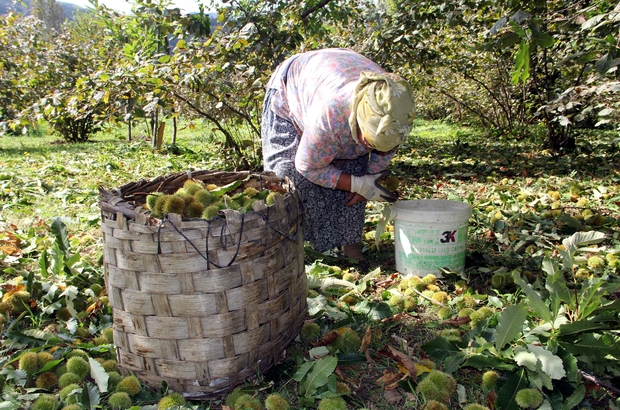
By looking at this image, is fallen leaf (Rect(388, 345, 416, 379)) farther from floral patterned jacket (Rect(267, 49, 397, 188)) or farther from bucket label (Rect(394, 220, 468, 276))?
floral patterned jacket (Rect(267, 49, 397, 188))

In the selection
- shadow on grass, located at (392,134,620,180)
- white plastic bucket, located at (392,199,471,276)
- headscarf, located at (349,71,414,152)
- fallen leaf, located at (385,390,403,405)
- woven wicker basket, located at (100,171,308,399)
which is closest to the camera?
woven wicker basket, located at (100,171,308,399)

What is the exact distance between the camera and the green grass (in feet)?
5.44

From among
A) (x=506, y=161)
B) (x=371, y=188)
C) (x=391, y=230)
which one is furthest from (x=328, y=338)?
(x=506, y=161)

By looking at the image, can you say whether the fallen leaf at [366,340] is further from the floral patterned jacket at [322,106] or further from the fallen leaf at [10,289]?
the fallen leaf at [10,289]

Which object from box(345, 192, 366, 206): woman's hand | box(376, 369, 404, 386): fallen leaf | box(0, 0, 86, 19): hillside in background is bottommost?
box(376, 369, 404, 386): fallen leaf

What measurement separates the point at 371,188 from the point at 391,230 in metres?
0.75

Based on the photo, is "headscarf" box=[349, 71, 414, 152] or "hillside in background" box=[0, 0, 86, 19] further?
"hillside in background" box=[0, 0, 86, 19]

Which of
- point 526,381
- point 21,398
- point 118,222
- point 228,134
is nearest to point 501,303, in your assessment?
point 526,381

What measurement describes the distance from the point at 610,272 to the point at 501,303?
61cm

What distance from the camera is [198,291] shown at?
55.6 inches

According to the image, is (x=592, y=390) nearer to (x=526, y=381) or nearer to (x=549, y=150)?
(x=526, y=381)

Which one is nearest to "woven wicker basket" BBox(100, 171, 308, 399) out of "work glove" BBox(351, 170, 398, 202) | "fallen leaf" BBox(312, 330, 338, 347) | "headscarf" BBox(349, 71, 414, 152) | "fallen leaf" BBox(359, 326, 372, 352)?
"fallen leaf" BBox(312, 330, 338, 347)

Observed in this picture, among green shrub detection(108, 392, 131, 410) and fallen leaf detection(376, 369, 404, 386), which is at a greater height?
green shrub detection(108, 392, 131, 410)

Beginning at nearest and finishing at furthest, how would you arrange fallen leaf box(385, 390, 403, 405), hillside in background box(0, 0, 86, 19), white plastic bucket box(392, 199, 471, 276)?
fallen leaf box(385, 390, 403, 405) < white plastic bucket box(392, 199, 471, 276) < hillside in background box(0, 0, 86, 19)
